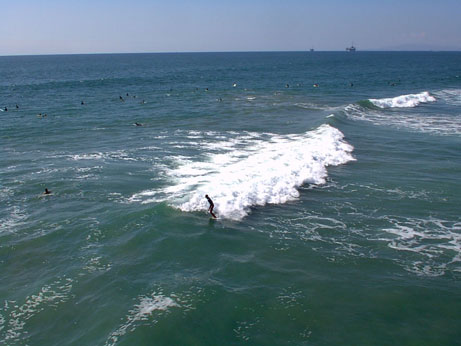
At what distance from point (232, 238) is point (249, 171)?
8.42m

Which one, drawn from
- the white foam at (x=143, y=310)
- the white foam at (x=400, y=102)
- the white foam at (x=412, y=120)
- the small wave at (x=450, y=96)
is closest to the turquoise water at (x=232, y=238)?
the white foam at (x=143, y=310)

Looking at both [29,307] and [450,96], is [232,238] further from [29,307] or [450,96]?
[450,96]

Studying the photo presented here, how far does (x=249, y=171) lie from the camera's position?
25.2m

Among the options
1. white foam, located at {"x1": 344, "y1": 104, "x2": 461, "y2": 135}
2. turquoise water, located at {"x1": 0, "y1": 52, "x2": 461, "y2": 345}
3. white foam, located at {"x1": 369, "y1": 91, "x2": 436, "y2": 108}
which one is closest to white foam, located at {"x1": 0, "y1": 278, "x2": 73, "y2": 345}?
turquoise water, located at {"x1": 0, "y1": 52, "x2": 461, "y2": 345}

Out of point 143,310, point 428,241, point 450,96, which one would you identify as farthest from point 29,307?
point 450,96

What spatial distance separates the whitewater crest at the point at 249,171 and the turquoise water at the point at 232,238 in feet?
0.47

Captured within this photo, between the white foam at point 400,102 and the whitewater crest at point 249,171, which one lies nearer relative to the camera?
the whitewater crest at point 249,171

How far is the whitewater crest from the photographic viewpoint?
827 inches

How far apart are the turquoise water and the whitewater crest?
14cm

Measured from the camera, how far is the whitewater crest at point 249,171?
2102 cm

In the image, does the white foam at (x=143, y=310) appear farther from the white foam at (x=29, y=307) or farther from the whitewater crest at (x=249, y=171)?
the whitewater crest at (x=249, y=171)

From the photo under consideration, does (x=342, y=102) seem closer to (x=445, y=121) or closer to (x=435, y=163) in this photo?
(x=445, y=121)

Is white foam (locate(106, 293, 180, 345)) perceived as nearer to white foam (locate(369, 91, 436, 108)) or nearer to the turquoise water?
the turquoise water

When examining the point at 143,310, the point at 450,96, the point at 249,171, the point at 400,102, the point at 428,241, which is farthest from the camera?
the point at 450,96
